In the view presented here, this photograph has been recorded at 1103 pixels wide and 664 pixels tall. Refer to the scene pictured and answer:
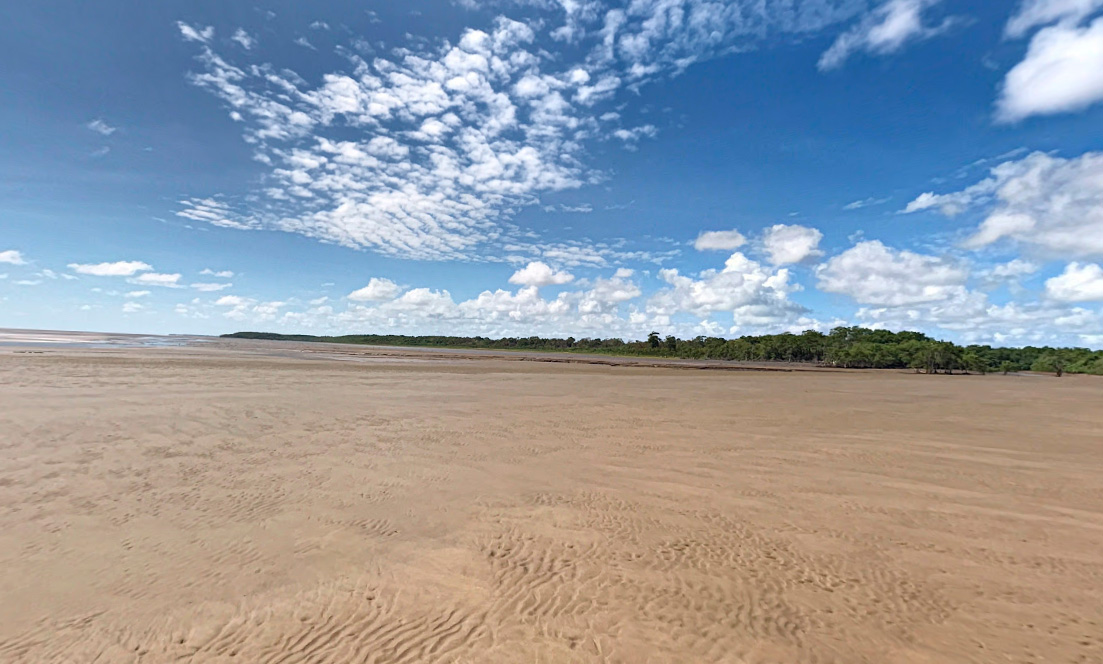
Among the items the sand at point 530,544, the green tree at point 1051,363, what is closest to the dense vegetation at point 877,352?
the green tree at point 1051,363

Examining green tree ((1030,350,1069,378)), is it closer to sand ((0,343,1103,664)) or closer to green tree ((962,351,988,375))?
green tree ((962,351,988,375))

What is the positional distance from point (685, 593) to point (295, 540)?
5411 mm

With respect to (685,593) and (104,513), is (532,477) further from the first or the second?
(104,513)

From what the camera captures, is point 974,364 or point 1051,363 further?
point 1051,363

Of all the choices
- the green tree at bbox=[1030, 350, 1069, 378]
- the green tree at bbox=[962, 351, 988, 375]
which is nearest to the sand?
the green tree at bbox=[962, 351, 988, 375]

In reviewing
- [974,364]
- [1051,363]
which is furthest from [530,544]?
[1051,363]

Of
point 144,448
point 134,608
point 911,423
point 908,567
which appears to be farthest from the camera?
point 911,423

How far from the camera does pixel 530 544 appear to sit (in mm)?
6805

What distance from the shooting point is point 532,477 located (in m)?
10.1

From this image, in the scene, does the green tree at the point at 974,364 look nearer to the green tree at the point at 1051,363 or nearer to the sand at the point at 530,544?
the green tree at the point at 1051,363

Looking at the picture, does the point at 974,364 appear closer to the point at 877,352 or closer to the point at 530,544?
the point at 877,352

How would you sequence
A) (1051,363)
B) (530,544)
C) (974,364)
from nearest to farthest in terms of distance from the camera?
Result: (530,544) → (974,364) → (1051,363)

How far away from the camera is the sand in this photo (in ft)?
15.4

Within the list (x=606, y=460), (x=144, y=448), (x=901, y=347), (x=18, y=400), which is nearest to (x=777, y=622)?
(x=606, y=460)
